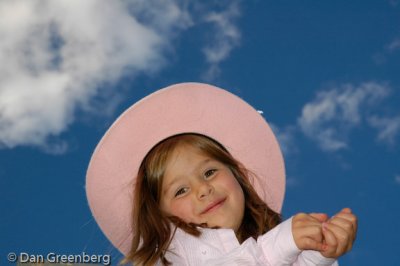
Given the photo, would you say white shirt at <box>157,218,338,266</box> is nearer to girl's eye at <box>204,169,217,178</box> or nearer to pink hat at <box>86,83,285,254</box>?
girl's eye at <box>204,169,217,178</box>

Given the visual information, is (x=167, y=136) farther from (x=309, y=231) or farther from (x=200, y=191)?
(x=309, y=231)

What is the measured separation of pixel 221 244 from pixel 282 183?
894 millimetres

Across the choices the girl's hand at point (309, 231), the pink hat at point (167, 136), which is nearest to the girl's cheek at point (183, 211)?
the pink hat at point (167, 136)

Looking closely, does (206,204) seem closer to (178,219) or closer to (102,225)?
(178,219)

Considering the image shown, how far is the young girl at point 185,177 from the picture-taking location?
128 inches

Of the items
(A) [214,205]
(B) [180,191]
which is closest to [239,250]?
(A) [214,205]

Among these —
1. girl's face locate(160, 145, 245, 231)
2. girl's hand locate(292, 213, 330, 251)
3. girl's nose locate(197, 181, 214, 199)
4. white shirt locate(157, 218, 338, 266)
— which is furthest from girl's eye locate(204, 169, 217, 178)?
girl's hand locate(292, 213, 330, 251)

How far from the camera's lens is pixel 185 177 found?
3.40 m

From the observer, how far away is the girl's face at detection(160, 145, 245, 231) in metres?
3.28

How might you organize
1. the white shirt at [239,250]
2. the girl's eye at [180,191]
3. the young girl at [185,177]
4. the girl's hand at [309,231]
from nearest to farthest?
the girl's hand at [309,231], the white shirt at [239,250], the young girl at [185,177], the girl's eye at [180,191]

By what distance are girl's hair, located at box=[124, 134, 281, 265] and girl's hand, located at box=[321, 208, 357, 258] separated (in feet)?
2.91

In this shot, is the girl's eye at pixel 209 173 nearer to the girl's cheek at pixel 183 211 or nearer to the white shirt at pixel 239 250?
the girl's cheek at pixel 183 211

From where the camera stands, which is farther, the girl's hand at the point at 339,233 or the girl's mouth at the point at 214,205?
the girl's mouth at the point at 214,205

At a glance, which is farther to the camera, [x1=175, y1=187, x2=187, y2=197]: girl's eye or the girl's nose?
[x1=175, y1=187, x2=187, y2=197]: girl's eye
